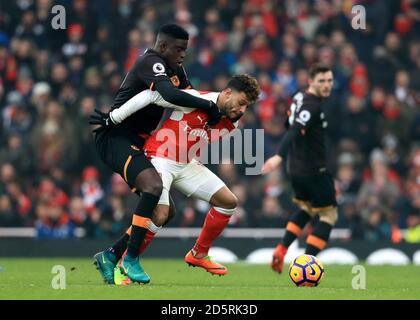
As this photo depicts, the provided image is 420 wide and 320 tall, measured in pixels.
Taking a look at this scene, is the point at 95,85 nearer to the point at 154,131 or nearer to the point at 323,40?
the point at 323,40

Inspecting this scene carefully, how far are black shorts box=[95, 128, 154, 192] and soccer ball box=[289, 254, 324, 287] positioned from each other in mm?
1568

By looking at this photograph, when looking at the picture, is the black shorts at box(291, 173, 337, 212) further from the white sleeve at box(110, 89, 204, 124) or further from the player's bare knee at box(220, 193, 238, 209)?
the white sleeve at box(110, 89, 204, 124)

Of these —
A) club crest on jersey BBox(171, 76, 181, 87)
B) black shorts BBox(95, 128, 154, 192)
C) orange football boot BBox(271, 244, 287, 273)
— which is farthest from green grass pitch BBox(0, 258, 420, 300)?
club crest on jersey BBox(171, 76, 181, 87)

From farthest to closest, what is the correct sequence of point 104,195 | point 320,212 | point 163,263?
point 104,195 → point 163,263 → point 320,212

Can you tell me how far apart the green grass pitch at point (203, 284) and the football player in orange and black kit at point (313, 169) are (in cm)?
42

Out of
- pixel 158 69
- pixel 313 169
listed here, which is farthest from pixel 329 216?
pixel 158 69

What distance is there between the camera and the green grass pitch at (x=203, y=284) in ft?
27.1

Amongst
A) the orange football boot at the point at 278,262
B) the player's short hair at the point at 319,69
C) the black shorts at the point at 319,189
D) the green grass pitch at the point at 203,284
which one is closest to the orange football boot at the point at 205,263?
the green grass pitch at the point at 203,284

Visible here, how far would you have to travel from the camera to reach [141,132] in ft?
31.8

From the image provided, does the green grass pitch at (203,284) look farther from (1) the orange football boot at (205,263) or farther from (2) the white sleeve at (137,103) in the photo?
(2) the white sleeve at (137,103)

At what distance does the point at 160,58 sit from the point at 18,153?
7.65 metres

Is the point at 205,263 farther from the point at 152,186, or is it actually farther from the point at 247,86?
the point at 247,86
